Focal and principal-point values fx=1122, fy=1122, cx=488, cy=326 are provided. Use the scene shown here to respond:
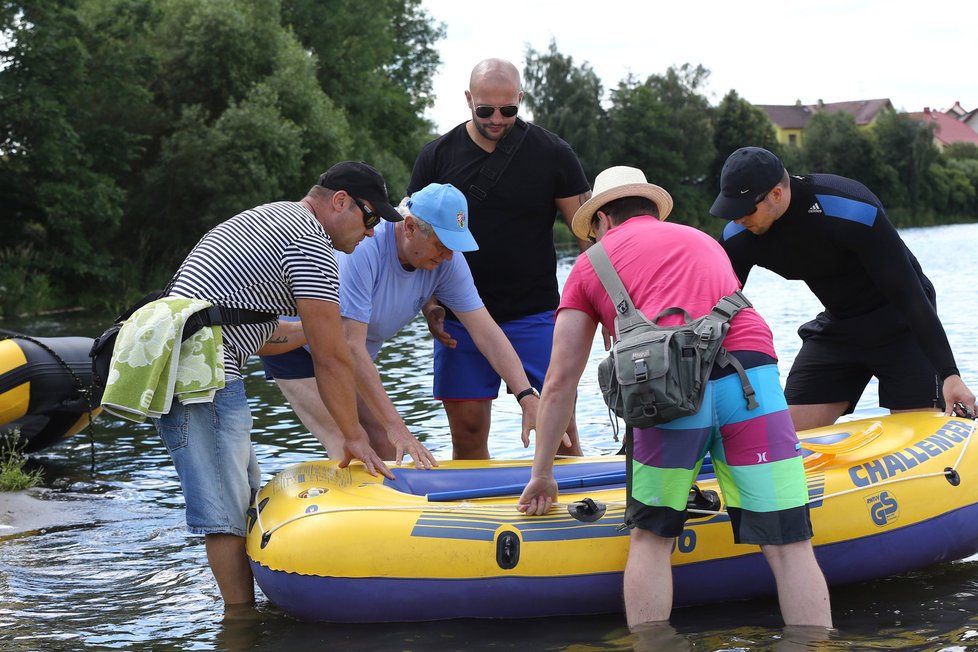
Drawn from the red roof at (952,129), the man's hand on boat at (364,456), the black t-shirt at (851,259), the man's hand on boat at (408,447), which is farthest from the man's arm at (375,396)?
the red roof at (952,129)

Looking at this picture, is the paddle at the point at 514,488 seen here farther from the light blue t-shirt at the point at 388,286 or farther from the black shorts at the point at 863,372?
the black shorts at the point at 863,372

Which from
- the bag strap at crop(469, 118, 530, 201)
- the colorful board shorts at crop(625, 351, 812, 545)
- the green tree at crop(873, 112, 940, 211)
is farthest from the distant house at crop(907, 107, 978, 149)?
the colorful board shorts at crop(625, 351, 812, 545)

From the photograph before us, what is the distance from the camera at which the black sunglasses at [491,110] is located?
511 cm

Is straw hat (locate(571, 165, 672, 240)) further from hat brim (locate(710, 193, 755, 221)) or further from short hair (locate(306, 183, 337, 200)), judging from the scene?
short hair (locate(306, 183, 337, 200))

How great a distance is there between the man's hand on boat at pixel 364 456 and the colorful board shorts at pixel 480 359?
32.1 inches

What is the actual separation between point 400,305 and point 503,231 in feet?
2.36

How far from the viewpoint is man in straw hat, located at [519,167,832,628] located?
352 cm

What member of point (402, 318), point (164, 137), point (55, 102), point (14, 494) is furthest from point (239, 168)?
point (402, 318)

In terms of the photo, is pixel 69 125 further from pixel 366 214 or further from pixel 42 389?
pixel 366 214

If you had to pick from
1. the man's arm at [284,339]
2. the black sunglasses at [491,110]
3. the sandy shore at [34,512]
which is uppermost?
the black sunglasses at [491,110]

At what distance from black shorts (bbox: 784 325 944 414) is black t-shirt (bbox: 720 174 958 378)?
90mm

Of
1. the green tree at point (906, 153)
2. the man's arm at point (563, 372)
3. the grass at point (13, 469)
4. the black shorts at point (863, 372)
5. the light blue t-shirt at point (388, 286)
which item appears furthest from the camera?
the green tree at point (906, 153)

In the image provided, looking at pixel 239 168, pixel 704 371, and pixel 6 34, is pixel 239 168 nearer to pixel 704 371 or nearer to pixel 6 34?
pixel 6 34

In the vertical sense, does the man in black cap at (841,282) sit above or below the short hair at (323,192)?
below
